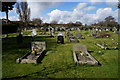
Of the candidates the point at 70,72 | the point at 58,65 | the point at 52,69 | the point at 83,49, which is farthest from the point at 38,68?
the point at 83,49

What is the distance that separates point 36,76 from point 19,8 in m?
33.8

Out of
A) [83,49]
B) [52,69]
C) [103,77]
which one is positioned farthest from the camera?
[83,49]

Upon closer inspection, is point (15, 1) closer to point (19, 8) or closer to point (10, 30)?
point (19, 8)

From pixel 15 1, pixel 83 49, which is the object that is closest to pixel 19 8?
pixel 15 1

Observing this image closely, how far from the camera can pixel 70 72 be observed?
696 cm

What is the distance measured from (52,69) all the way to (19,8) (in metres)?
33.2

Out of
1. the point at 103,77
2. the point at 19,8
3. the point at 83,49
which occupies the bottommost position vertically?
the point at 103,77

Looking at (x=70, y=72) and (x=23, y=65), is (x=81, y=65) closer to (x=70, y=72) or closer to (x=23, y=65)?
(x=70, y=72)

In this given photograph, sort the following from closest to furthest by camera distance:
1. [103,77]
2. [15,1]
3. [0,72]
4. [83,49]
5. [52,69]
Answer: [103,77]
[0,72]
[52,69]
[83,49]
[15,1]

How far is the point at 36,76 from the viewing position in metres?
6.37

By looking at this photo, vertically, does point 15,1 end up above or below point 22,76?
above

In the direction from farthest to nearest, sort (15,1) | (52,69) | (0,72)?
(15,1), (52,69), (0,72)

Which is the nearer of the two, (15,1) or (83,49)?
(83,49)

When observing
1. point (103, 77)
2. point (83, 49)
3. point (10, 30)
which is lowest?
point (103, 77)
